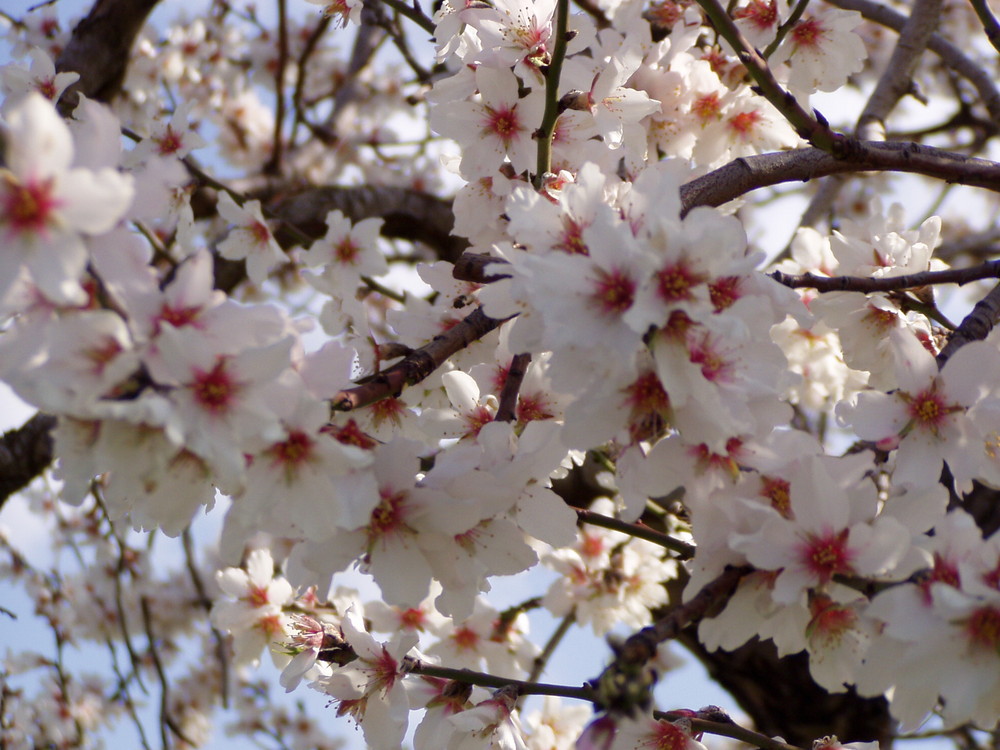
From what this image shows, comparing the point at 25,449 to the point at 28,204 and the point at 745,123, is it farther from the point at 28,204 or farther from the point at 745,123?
the point at 745,123

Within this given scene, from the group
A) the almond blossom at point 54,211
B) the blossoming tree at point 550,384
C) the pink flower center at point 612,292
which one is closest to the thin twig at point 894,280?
the blossoming tree at point 550,384

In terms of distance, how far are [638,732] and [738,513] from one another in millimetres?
433

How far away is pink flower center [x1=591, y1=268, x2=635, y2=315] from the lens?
88cm

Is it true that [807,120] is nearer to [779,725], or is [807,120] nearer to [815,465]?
[815,465]

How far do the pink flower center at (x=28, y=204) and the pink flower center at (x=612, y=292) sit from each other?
1.74 ft

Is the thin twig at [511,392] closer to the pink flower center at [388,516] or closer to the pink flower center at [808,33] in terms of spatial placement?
the pink flower center at [388,516]

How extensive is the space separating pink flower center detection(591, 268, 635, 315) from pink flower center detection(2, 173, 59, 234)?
0.53 meters

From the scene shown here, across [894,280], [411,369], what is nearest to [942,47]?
[894,280]

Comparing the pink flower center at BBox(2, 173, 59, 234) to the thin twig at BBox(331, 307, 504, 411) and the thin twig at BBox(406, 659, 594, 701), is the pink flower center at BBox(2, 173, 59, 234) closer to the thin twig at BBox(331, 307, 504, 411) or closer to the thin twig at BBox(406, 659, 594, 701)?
the thin twig at BBox(331, 307, 504, 411)

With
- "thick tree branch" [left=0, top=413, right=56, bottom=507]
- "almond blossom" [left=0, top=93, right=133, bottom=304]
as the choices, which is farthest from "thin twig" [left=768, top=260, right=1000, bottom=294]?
"thick tree branch" [left=0, top=413, right=56, bottom=507]

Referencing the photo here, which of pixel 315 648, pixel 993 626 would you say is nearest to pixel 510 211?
pixel 993 626

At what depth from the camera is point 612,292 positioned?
34.9 inches

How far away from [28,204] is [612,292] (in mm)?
571

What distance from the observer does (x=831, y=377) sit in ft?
8.22
